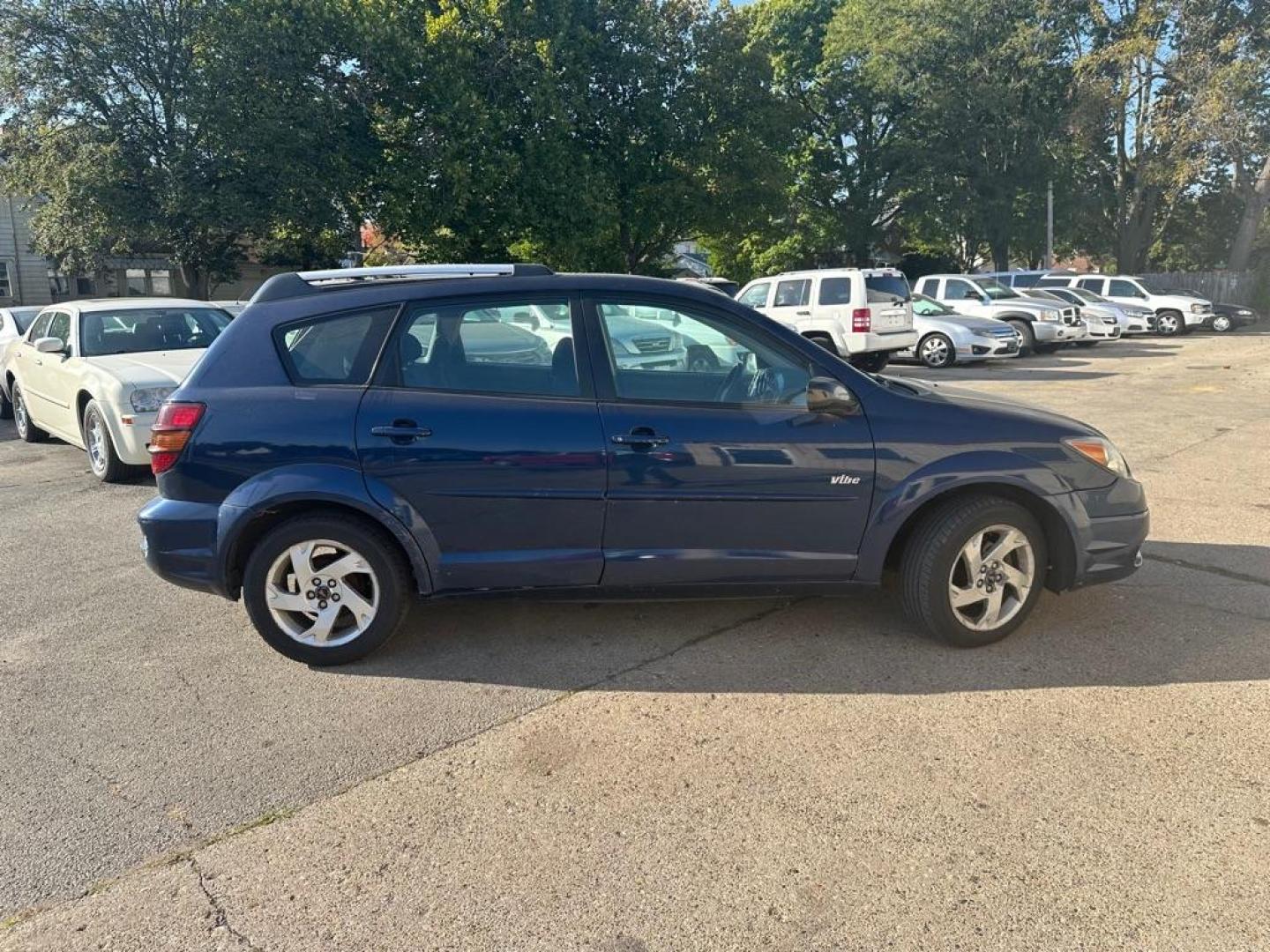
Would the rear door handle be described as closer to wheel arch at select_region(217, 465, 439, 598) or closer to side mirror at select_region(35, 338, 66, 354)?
wheel arch at select_region(217, 465, 439, 598)

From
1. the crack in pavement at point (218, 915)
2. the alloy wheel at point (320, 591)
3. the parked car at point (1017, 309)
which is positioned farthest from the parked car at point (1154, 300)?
the crack in pavement at point (218, 915)

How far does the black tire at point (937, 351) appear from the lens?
17.7 m

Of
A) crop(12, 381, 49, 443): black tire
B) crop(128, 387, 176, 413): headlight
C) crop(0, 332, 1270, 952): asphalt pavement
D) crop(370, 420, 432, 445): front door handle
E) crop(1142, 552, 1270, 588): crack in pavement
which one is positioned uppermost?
crop(370, 420, 432, 445): front door handle

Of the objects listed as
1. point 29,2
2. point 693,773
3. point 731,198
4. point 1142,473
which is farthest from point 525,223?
point 693,773

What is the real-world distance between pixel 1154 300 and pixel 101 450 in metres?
26.9

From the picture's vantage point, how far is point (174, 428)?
12.9 ft

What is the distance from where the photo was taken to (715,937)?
2398 millimetres

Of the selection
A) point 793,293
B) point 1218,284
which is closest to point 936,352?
point 793,293

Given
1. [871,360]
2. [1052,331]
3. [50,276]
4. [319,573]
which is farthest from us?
[50,276]

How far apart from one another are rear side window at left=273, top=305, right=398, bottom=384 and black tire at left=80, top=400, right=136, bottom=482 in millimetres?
4552

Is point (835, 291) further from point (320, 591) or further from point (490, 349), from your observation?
point (320, 591)

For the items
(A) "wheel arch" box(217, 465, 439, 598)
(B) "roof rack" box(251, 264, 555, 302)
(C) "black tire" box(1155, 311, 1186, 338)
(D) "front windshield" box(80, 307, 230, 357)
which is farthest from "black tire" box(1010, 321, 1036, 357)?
(A) "wheel arch" box(217, 465, 439, 598)

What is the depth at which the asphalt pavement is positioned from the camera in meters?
2.49

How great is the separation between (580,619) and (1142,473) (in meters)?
5.53
